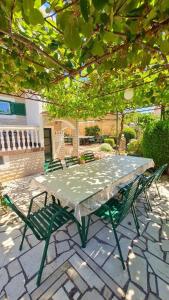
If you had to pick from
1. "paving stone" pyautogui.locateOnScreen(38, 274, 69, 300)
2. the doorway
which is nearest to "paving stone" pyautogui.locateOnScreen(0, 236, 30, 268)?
"paving stone" pyautogui.locateOnScreen(38, 274, 69, 300)

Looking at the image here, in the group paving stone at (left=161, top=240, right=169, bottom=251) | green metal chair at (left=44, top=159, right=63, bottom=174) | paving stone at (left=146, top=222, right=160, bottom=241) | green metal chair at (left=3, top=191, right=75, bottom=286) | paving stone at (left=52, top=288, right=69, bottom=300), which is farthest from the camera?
green metal chair at (left=44, top=159, right=63, bottom=174)

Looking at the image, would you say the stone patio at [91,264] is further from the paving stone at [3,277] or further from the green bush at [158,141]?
the green bush at [158,141]

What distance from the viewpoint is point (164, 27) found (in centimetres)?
108

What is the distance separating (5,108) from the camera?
18.9 ft

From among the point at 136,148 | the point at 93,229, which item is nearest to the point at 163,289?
the point at 93,229

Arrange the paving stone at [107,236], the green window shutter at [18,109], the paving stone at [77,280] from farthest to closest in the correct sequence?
the green window shutter at [18,109]
the paving stone at [107,236]
the paving stone at [77,280]

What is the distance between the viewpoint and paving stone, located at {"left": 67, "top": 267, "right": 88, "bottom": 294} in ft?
5.60

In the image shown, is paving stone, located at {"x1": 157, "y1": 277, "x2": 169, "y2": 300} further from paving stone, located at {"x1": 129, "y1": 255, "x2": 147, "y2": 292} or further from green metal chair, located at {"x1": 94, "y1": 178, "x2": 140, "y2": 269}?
green metal chair, located at {"x1": 94, "y1": 178, "x2": 140, "y2": 269}

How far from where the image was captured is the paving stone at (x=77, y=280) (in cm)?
171

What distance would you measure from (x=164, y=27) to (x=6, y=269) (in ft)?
10.1

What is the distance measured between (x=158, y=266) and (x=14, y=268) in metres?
1.91

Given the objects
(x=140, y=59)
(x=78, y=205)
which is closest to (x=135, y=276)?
(x=78, y=205)

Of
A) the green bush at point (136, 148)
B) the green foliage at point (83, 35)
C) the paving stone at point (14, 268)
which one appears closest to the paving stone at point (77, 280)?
the paving stone at point (14, 268)

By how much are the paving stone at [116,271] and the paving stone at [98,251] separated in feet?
0.26
